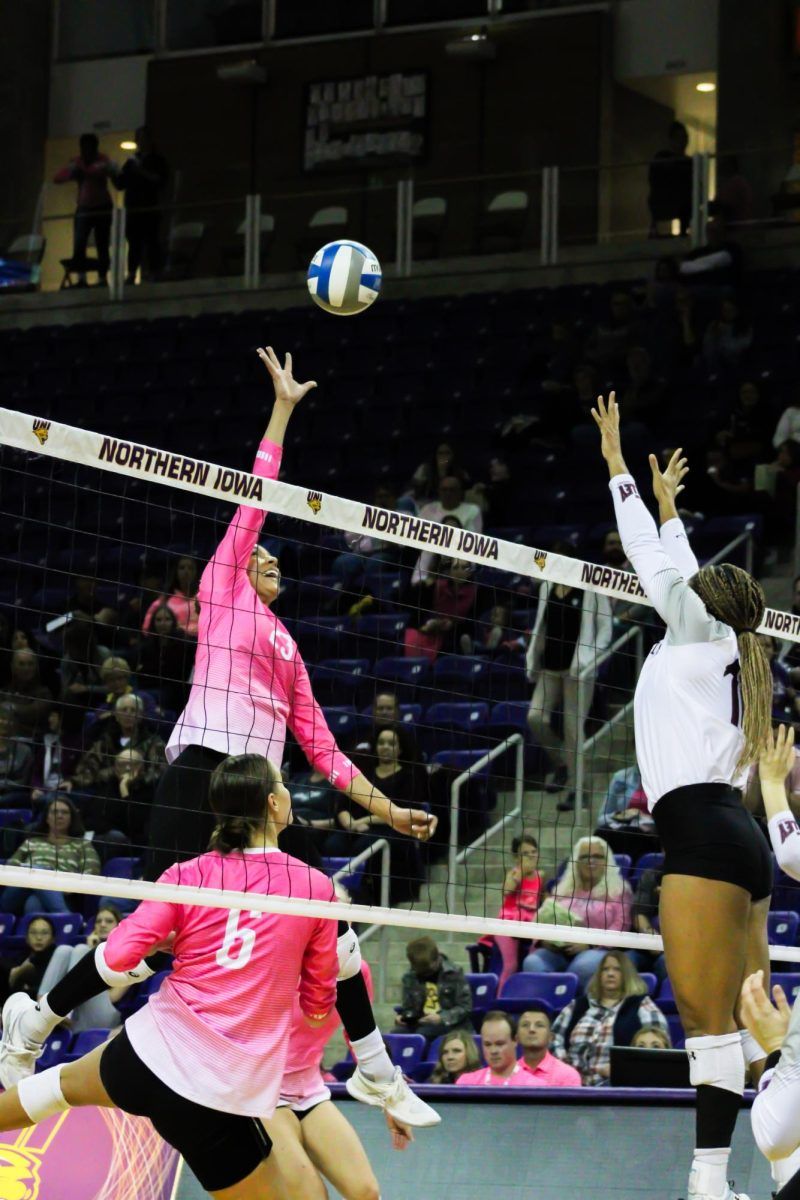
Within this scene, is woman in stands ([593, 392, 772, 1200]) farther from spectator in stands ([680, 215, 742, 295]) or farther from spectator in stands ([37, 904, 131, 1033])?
spectator in stands ([680, 215, 742, 295])

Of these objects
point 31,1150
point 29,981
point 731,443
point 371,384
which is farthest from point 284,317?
point 31,1150

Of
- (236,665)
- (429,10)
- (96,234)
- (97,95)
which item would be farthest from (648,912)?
(97,95)

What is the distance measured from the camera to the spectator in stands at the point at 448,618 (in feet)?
44.2

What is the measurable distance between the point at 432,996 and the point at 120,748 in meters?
3.58

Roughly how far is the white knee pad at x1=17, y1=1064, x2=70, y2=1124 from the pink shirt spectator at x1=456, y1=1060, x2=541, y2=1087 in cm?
378

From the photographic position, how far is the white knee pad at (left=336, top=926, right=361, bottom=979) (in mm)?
6124

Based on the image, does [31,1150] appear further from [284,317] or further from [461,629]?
[284,317]

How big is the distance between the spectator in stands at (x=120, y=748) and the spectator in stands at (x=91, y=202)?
8.79 meters

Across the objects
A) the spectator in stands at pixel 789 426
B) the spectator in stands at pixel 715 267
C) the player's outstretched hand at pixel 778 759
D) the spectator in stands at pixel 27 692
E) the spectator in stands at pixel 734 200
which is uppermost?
the spectator in stands at pixel 734 200

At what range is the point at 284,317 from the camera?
19375mm

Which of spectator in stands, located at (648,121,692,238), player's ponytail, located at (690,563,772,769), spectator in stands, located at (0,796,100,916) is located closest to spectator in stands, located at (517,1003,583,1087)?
spectator in stands, located at (0,796,100,916)

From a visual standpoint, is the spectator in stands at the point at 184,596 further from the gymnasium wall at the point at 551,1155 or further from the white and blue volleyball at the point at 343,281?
the gymnasium wall at the point at 551,1155

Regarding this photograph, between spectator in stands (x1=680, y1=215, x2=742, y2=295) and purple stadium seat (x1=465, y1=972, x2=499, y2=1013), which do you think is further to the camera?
spectator in stands (x1=680, y1=215, x2=742, y2=295)

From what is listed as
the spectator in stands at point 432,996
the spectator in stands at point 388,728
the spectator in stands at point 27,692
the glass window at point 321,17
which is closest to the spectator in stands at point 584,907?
the spectator in stands at point 432,996
